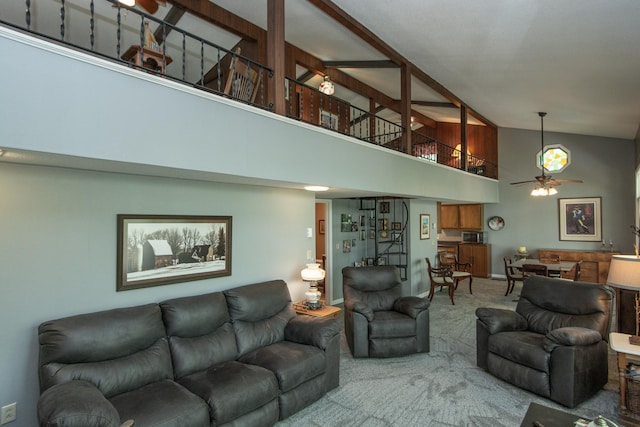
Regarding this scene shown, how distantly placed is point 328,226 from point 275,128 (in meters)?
3.36

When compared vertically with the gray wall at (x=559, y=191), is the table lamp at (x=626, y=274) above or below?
below

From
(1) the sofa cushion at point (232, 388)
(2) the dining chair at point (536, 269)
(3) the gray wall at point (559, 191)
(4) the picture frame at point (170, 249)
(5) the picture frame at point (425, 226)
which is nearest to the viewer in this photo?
→ (1) the sofa cushion at point (232, 388)

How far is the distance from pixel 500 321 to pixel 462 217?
6659 millimetres

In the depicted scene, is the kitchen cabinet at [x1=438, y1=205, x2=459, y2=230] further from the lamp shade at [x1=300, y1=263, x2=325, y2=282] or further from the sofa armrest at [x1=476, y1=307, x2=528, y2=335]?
the lamp shade at [x1=300, y1=263, x2=325, y2=282]

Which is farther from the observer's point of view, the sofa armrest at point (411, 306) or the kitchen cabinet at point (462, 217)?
the kitchen cabinet at point (462, 217)

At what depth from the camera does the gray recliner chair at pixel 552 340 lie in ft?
10.1

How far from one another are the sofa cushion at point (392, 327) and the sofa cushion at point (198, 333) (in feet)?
5.70

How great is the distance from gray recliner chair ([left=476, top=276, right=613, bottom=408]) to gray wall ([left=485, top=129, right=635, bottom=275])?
18.0ft

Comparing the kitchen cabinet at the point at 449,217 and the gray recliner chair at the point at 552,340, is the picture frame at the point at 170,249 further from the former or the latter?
the kitchen cabinet at the point at 449,217

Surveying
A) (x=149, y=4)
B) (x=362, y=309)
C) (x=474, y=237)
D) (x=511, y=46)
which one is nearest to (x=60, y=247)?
(x=149, y=4)

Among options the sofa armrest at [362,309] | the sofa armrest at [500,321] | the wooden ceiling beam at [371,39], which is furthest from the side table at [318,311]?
the wooden ceiling beam at [371,39]

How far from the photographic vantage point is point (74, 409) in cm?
186

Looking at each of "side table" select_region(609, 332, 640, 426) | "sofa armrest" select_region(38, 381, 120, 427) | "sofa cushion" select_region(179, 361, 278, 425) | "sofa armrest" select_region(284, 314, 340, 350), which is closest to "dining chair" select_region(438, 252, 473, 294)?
"side table" select_region(609, 332, 640, 426)

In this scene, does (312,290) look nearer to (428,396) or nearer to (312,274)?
(312,274)
